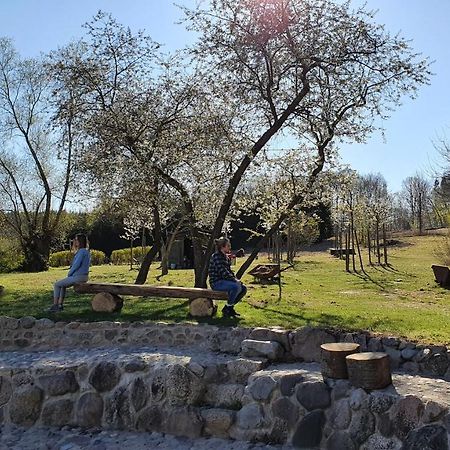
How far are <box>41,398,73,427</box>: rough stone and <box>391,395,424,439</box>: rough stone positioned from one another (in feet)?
12.6

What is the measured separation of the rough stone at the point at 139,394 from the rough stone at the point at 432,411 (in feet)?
10.3

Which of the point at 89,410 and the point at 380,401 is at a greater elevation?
the point at 380,401

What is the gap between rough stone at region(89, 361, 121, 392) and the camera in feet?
22.0

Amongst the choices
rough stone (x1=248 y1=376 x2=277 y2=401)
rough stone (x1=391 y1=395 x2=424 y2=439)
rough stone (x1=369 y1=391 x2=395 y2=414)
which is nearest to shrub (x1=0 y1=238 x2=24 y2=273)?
rough stone (x1=248 y1=376 x2=277 y2=401)

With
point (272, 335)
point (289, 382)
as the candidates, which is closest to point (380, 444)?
point (289, 382)

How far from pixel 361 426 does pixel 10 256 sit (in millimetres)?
25300

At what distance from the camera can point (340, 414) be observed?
5441 millimetres

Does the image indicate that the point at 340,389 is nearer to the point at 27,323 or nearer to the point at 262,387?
the point at 262,387

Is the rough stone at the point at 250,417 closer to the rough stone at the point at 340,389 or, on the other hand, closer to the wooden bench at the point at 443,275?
the rough stone at the point at 340,389

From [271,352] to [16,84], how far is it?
24.4 meters

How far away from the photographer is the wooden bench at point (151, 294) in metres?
8.84

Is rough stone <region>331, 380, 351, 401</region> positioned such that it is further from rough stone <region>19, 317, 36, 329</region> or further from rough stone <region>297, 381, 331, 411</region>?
rough stone <region>19, 317, 36, 329</region>

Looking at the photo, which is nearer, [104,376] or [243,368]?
[243,368]

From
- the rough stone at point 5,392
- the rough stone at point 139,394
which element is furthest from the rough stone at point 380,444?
the rough stone at point 5,392
